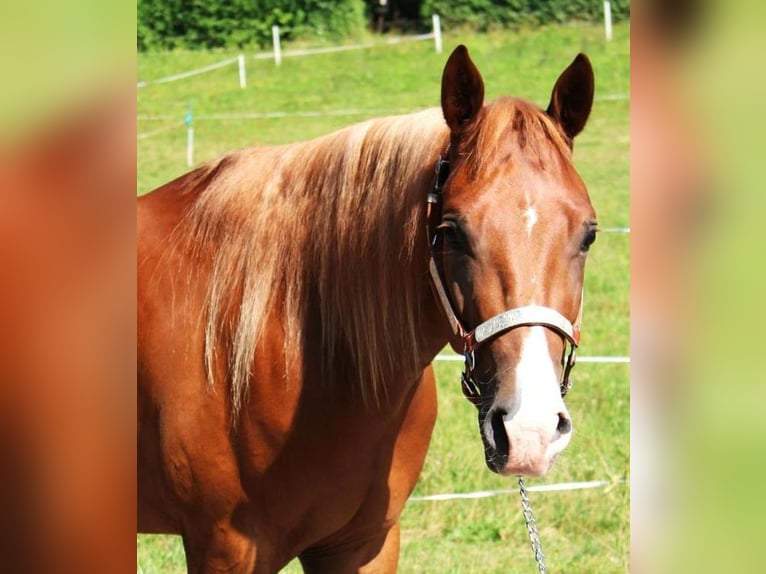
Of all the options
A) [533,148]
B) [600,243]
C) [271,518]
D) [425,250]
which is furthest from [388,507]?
[600,243]

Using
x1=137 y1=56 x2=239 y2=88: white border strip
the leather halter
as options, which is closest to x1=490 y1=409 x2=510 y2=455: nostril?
the leather halter

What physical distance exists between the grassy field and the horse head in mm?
219

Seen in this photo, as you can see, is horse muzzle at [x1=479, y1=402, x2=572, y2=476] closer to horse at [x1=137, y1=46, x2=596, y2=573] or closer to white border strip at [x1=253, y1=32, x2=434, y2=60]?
horse at [x1=137, y1=46, x2=596, y2=573]

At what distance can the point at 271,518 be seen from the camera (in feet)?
7.52

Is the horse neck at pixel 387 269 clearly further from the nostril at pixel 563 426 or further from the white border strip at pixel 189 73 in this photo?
the white border strip at pixel 189 73

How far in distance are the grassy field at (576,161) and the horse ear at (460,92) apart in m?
0.75

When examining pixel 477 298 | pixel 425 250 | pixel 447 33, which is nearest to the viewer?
pixel 477 298

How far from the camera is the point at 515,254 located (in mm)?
1744

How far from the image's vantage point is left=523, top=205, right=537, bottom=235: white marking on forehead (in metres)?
1.76

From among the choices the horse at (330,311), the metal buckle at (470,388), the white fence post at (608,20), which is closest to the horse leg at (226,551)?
the horse at (330,311)

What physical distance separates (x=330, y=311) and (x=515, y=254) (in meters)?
0.62
